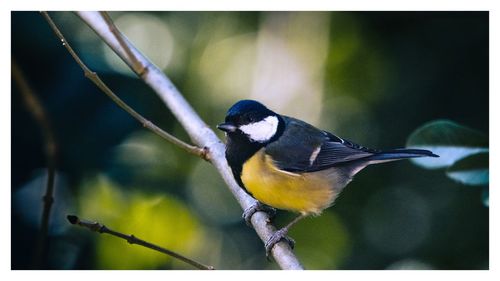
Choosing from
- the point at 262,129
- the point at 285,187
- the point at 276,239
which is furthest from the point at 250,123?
the point at 276,239

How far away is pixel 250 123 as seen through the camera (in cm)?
157

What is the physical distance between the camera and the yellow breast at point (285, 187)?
149cm

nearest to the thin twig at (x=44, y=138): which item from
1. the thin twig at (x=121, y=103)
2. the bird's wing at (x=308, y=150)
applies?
the thin twig at (x=121, y=103)

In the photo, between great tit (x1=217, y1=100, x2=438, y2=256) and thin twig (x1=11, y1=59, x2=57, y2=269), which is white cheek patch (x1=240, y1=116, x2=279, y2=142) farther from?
thin twig (x1=11, y1=59, x2=57, y2=269)

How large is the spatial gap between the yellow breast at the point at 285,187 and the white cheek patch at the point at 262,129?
4 cm

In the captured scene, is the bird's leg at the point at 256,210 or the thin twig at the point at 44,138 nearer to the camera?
the thin twig at the point at 44,138

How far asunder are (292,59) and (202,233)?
0.65 meters

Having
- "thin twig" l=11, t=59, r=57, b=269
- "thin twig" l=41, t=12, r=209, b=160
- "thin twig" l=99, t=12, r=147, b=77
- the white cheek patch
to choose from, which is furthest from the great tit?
"thin twig" l=11, t=59, r=57, b=269

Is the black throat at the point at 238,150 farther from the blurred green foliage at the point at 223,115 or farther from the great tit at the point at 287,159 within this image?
the blurred green foliage at the point at 223,115

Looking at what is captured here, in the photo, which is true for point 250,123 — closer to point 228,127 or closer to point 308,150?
point 228,127

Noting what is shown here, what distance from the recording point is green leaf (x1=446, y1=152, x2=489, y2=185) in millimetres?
1431
